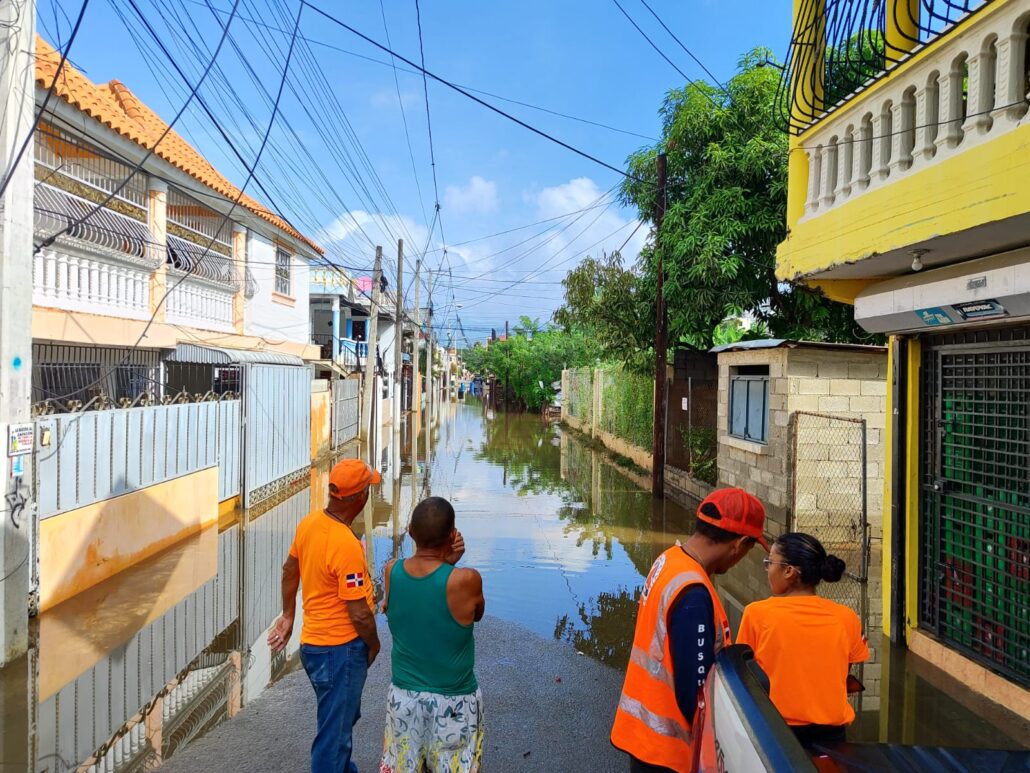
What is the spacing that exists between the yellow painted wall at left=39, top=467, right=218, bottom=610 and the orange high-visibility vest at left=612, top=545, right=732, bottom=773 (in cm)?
568

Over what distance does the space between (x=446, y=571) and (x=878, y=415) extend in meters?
8.76

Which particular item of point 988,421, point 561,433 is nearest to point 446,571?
point 988,421

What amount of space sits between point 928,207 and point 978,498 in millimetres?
2005

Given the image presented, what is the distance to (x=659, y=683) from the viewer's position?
2242mm

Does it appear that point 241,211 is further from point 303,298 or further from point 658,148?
point 658,148

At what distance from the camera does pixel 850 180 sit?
5359 millimetres

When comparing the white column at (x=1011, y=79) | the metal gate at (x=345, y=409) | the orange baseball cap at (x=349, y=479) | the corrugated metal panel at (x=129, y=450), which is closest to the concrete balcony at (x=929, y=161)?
the white column at (x=1011, y=79)

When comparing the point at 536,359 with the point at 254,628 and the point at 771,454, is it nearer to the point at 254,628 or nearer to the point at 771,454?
the point at 771,454

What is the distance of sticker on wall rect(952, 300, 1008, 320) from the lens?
4395 mm

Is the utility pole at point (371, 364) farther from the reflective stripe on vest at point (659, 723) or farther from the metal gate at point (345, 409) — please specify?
the reflective stripe on vest at point (659, 723)

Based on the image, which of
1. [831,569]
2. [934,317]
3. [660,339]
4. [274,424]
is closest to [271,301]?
[274,424]

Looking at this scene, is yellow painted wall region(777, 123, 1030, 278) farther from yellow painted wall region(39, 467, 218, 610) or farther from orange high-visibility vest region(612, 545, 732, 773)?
yellow painted wall region(39, 467, 218, 610)

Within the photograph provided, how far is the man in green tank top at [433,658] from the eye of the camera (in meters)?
2.69

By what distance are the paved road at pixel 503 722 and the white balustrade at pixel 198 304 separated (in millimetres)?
8353
